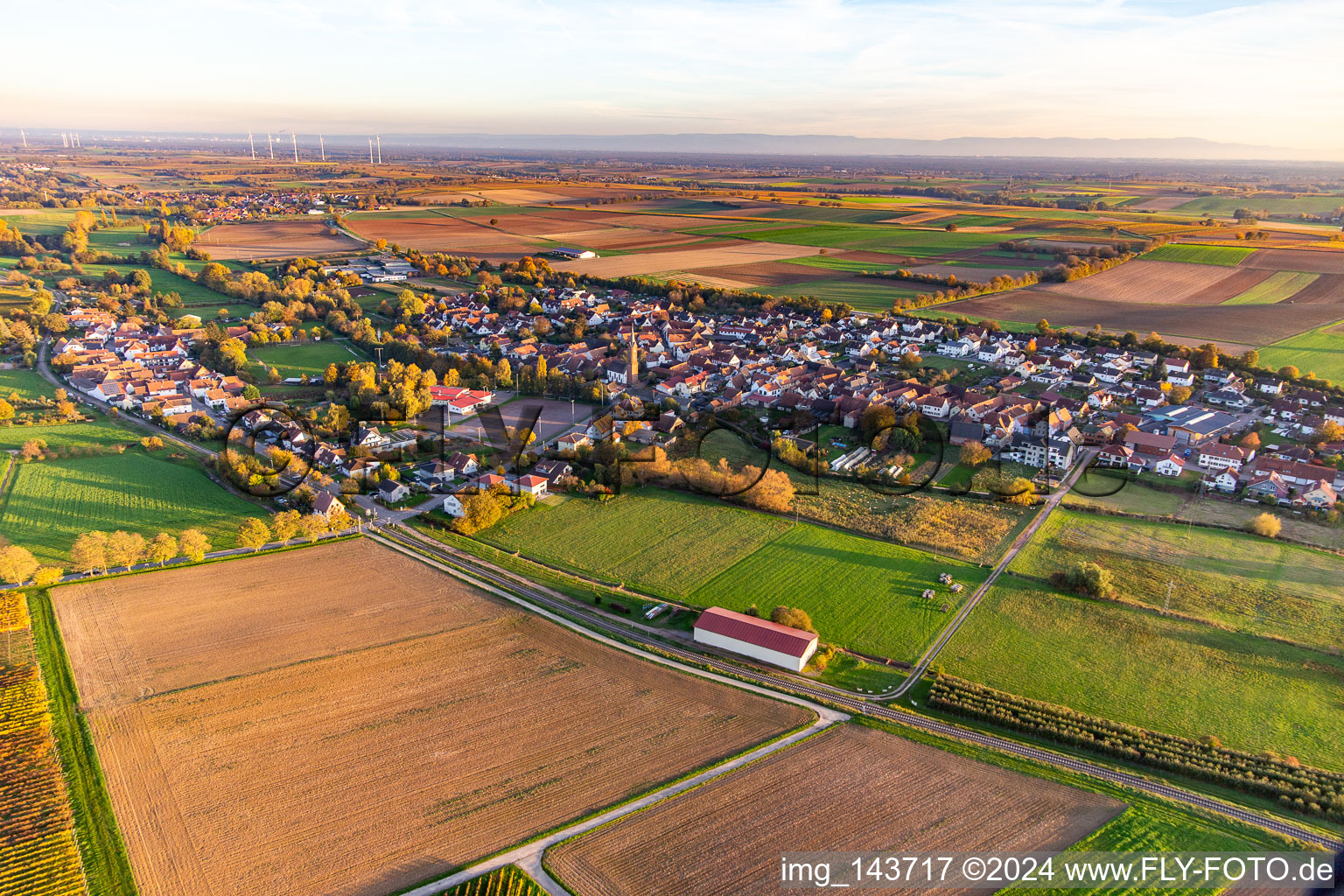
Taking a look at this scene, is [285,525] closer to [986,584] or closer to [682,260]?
[986,584]

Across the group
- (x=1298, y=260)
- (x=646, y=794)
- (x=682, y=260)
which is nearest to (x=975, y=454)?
(x=646, y=794)

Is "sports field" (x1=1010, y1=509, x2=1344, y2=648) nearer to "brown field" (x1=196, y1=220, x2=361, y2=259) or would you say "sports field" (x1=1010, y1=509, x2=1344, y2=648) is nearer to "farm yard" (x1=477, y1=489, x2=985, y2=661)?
"farm yard" (x1=477, y1=489, x2=985, y2=661)

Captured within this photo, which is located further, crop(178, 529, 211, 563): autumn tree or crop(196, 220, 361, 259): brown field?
crop(196, 220, 361, 259): brown field

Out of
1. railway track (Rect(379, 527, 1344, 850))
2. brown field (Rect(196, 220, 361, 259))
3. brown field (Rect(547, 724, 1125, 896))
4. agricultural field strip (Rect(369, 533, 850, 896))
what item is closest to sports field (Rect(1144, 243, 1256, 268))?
railway track (Rect(379, 527, 1344, 850))

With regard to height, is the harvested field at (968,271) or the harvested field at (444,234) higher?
the harvested field at (444,234)

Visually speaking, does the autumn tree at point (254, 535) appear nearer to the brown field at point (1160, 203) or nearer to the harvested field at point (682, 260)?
the harvested field at point (682, 260)

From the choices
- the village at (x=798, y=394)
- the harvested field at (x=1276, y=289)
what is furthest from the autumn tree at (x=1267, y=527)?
the harvested field at (x=1276, y=289)
